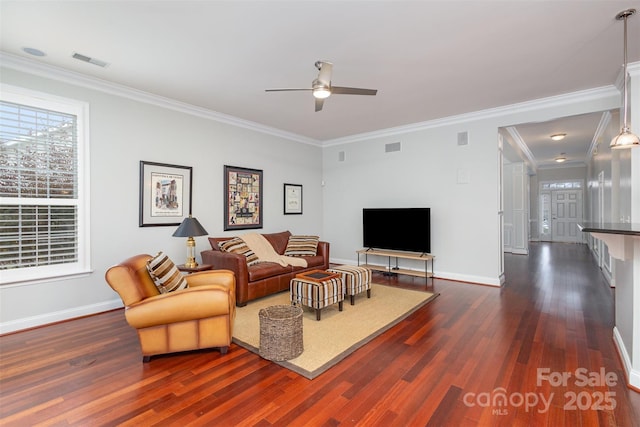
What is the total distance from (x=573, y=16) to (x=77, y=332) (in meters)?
5.58

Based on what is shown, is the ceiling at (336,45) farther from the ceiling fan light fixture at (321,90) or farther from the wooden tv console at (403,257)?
the wooden tv console at (403,257)

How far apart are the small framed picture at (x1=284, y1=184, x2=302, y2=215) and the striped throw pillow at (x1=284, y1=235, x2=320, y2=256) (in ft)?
3.66

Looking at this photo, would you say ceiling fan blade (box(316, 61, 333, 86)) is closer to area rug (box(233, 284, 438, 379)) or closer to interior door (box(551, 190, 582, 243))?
area rug (box(233, 284, 438, 379))

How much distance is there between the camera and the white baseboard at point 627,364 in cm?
224

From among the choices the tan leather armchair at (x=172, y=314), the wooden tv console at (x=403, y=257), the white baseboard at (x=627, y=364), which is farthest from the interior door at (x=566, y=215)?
the tan leather armchair at (x=172, y=314)

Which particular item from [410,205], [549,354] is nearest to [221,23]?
[549,354]

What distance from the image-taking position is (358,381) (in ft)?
7.58

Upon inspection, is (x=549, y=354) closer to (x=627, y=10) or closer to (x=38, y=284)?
(x=627, y=10)

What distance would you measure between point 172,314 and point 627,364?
3.72 metres

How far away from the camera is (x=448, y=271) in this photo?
5.54 metres

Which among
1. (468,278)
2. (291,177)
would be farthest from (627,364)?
(291,177)

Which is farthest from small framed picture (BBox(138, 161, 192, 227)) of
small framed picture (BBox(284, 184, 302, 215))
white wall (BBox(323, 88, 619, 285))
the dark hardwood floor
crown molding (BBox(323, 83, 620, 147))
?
crown molding (BBox(323, 83, 620, 147))

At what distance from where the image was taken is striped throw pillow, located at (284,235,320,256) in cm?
528

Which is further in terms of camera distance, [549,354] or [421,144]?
[421,144]
